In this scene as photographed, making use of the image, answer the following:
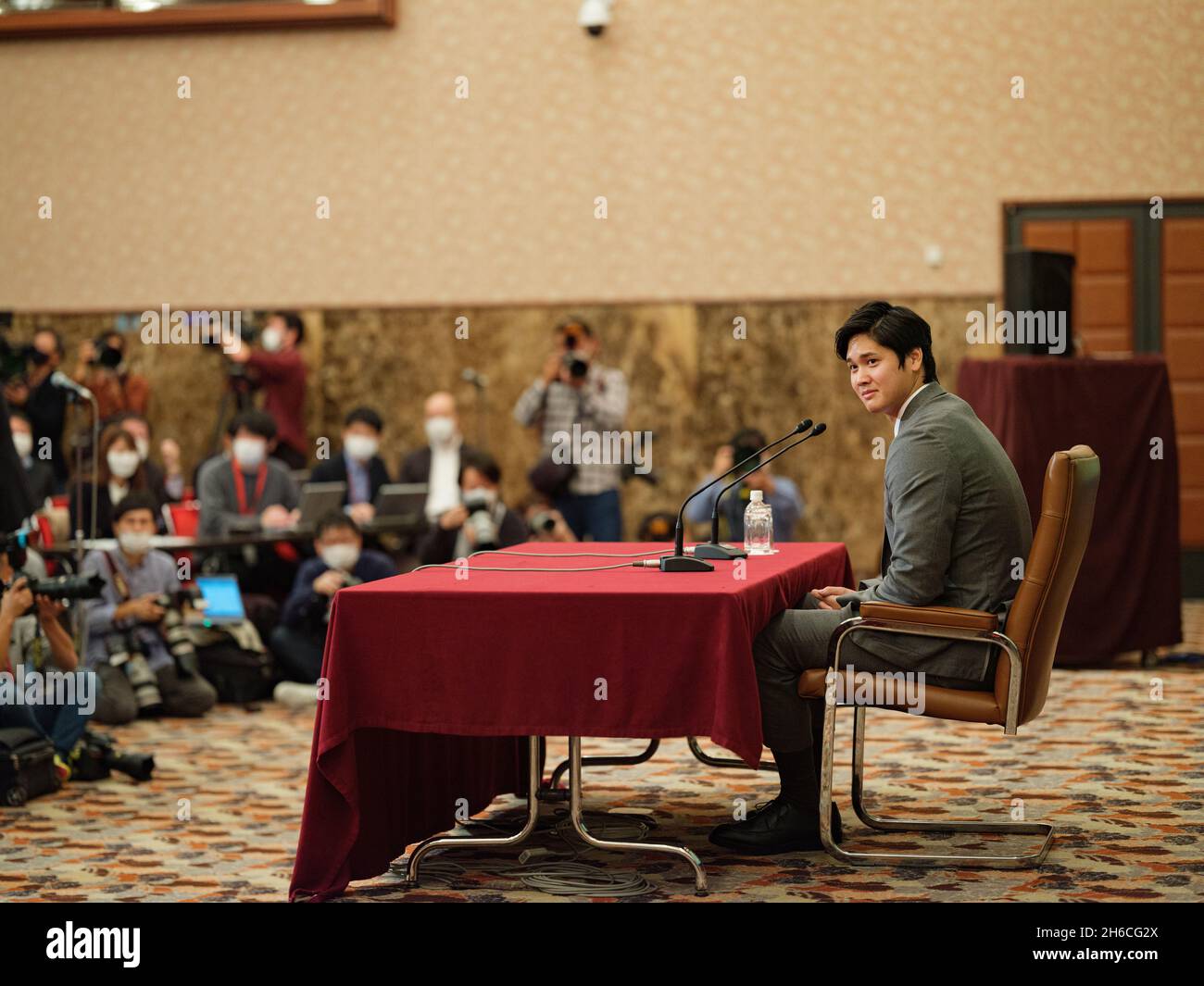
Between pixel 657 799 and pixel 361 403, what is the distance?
615cm

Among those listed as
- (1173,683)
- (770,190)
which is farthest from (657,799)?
(770,190)

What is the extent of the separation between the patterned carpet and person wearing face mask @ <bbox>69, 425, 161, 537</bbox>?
1.37 m

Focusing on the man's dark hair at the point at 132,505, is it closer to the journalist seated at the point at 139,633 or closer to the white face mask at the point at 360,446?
the journalist seated at the point at 139,633

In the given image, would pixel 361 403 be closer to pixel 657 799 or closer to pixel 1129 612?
pixel 1129 612

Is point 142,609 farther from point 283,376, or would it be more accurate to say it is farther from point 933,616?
point 283,376

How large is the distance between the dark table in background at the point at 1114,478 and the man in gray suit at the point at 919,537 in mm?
3220

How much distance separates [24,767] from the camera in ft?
15.7

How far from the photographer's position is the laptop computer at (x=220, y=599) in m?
6.85

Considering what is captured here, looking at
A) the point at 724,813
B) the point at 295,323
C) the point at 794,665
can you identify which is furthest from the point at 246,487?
the point at 794,665

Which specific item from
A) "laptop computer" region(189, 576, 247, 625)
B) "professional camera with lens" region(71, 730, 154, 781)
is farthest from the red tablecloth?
"laptop computer" region(189, 576, 247, 625)

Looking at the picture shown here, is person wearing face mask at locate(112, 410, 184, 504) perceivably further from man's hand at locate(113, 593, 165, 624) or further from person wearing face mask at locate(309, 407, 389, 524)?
man's hand at locate(113, 593, 165, 624)

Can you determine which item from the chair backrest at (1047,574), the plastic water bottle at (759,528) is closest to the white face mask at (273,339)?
the plastic water bottle at (759,528)

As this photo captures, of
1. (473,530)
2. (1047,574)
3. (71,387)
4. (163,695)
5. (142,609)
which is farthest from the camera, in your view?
(473,530)

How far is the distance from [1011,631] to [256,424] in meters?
5.28
